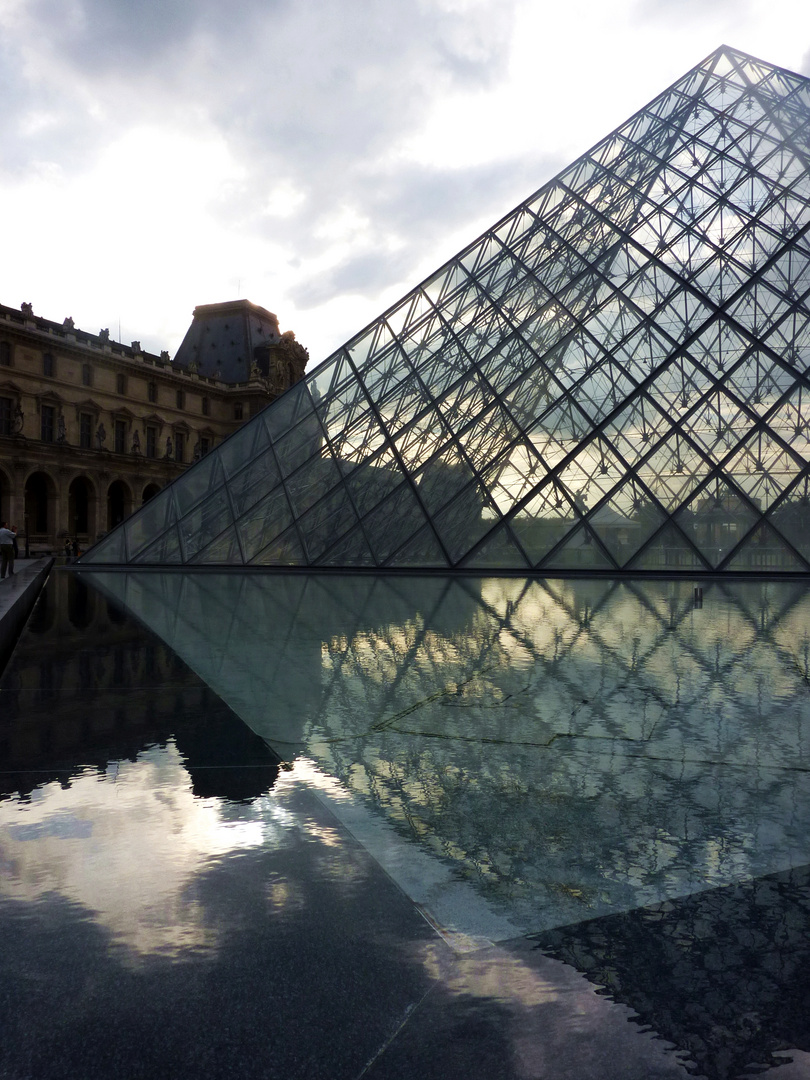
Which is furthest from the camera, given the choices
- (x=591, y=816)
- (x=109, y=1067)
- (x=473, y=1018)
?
(x=591, y=816)

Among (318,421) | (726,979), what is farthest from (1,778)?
(318,421)

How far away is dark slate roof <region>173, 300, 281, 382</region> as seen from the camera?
7175 cm

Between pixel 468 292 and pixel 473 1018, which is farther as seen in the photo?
pixel 468 292

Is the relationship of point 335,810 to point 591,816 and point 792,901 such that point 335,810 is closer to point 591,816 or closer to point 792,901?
point 591,816

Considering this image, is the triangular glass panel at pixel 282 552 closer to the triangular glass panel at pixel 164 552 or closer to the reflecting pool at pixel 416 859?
the triangular glass panel at pixel 164 552

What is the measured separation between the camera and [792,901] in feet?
6.88

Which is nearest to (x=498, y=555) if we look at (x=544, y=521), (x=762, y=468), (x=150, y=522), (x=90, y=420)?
(x=544, y=521)

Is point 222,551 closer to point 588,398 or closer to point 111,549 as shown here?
point 111,549

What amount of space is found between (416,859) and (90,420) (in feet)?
177

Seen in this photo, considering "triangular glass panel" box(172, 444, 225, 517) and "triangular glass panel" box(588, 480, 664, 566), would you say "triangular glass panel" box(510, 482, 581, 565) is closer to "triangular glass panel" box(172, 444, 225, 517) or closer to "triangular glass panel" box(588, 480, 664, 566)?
"triangular glass panel" box(588, 480, 664, 566)

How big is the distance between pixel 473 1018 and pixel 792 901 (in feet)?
3.25

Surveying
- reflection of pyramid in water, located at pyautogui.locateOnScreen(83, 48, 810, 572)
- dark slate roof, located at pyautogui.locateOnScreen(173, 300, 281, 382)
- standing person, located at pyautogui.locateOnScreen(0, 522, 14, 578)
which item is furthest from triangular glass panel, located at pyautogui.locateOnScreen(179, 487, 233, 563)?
dark slate roof, located at pyautogui.locateOnScreen(173, 300, 281, 382)

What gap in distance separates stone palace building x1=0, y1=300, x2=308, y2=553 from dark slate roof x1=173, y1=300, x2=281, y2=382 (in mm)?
4095

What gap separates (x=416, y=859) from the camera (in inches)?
93.5
